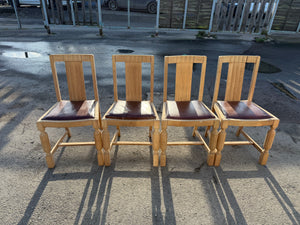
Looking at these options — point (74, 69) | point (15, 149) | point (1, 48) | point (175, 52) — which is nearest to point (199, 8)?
point (175, 52)

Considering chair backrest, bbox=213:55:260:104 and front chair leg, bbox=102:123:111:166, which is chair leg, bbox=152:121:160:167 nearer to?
front chair leg, bbox=102:123:111:166

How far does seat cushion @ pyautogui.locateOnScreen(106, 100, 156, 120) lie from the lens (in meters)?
2.40

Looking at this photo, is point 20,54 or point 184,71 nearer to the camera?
point 184,71

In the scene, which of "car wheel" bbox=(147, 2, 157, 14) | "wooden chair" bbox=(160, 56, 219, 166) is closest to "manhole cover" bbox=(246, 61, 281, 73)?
"wooden chair" bbox=(160, 56, 219, 166)

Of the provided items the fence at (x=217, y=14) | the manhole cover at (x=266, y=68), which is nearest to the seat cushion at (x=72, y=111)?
the manhole cover at (x=266, y=68)

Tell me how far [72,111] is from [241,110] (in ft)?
6.73

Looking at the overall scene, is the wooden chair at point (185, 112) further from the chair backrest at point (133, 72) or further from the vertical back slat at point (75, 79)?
the vertical back slat at point (75, 79)

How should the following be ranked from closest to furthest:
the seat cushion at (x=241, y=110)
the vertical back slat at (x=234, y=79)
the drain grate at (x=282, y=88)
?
the seat cushion at (x=241, y=110) → the vertical back slat at (x=234, y=79) → the drain grate at (x=282, y=88)

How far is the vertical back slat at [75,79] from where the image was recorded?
8.97 feet

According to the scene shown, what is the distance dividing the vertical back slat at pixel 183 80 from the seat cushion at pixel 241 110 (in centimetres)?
46

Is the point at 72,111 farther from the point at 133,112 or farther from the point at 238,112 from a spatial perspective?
the point at 238,112

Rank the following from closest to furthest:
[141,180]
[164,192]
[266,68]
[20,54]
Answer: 1. [164,192]
2. [141,180]
3. [266,68]
4. [20,54]

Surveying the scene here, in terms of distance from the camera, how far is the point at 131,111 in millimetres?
2508

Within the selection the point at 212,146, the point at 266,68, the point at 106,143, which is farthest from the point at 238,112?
the point at 266,68
